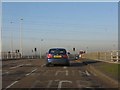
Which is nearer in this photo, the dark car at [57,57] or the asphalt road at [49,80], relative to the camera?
the asphalt road at [49,80]

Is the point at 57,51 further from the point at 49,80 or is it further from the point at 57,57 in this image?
the point at 49,80

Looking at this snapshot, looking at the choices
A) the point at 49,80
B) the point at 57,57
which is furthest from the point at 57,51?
the point at 49,80

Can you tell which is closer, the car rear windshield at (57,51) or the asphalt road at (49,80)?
the asphalt road at (49,80)

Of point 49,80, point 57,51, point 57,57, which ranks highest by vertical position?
point 57,51

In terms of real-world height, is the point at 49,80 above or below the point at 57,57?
below

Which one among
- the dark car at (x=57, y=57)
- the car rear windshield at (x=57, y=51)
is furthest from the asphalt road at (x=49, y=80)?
the car rear windshield at (x=57, y=51)

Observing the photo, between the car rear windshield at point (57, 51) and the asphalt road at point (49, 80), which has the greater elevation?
the car rear windshield at point (57, 51)

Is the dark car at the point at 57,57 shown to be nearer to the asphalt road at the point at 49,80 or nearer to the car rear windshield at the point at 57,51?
the car rear windshield at the point at 57,51

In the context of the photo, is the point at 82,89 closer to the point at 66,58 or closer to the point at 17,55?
the point at 66,58

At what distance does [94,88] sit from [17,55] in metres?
69.7

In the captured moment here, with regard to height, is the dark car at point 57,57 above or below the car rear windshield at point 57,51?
below

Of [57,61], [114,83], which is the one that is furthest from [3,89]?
[57,61]

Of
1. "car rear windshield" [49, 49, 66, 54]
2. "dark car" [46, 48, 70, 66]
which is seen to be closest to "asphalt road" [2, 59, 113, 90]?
"dark car" [46, 48, 70, 66]

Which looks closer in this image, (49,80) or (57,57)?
(49,80)
